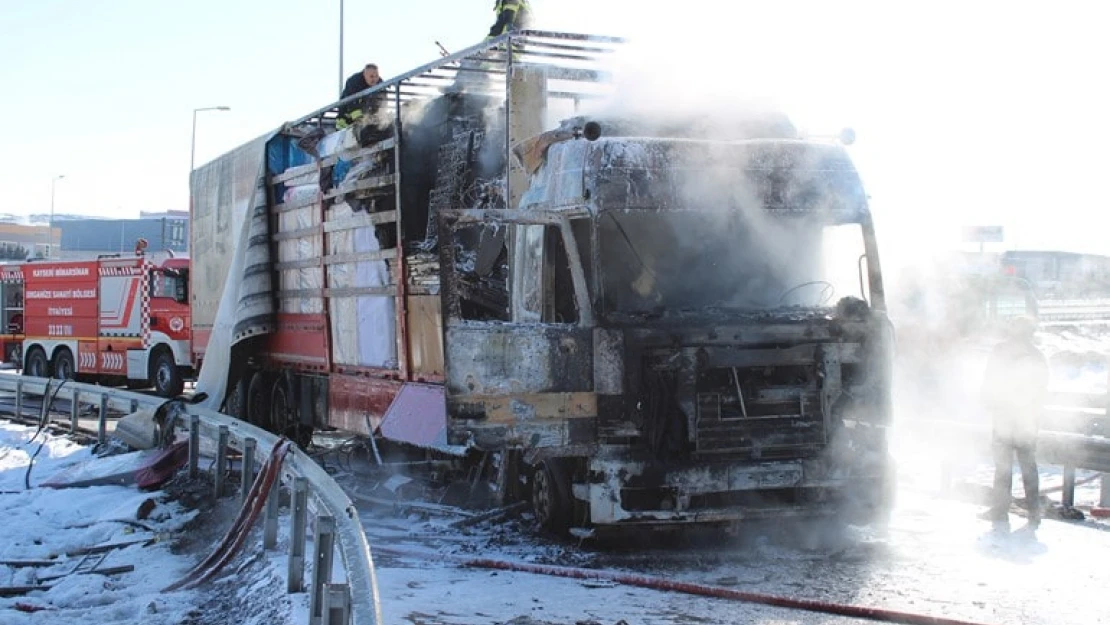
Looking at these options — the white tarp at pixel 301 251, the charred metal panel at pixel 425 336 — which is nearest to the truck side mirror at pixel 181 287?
the white tarp at pixel 301 251

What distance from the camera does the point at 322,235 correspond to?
11.6 metres

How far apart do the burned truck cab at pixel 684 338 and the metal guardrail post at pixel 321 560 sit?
6.93ft

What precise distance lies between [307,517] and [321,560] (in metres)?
1.50

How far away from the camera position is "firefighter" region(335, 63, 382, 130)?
35.5 feet

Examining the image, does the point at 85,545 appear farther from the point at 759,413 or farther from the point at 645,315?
the point at 759,413

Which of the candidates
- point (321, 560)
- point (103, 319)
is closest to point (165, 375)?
point (103, 319)

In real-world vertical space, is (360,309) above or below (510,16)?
below

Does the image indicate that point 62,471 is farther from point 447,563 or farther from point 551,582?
point 551,582

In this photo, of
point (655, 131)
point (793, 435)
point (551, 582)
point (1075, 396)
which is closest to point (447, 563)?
point (551, 582)

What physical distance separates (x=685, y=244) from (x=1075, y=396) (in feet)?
27.4

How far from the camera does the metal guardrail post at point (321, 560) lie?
15.5 feet

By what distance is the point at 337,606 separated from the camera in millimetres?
3916

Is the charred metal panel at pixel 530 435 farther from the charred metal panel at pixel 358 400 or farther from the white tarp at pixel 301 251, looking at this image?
the white tarp at pixel 301 251

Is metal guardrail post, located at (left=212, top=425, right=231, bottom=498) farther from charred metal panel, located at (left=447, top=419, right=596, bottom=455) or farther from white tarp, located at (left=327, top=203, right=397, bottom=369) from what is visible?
charred metal panel, located at (left=447, top=419, right=596, bottom=455)
